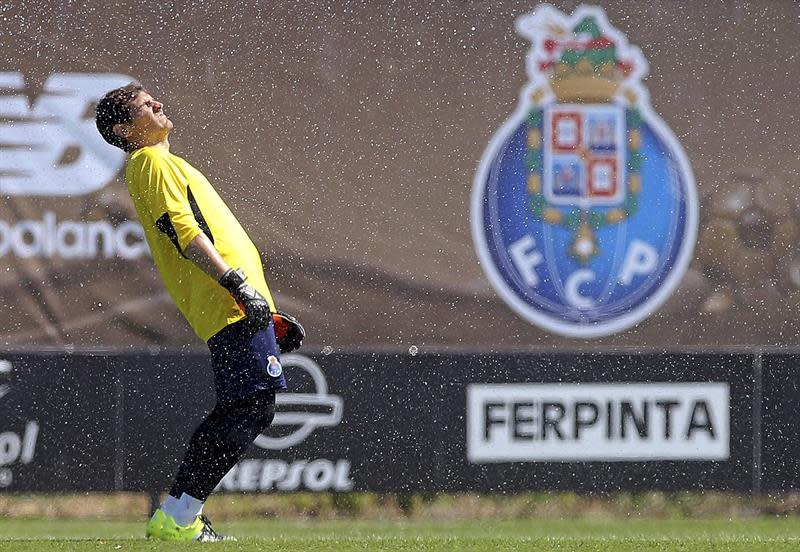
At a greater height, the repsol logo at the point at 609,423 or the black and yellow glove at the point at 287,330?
the black and yellow glove at the point at 287,330

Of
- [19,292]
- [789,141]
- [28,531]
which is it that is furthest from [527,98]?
[28,531]

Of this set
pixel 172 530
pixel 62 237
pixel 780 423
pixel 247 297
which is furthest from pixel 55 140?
pixel 780 423

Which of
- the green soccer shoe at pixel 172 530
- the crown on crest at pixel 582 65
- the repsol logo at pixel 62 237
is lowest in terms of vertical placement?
the green soccer shoe at pixel 172 530

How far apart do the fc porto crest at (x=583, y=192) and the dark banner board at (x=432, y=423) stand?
0.33 meters

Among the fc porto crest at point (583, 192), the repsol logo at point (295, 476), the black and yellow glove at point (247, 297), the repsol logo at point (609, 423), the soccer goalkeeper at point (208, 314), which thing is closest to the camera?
the black and yellow glove at point (247, 297)

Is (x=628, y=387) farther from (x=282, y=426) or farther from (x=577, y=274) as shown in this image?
(x=282, y=426)

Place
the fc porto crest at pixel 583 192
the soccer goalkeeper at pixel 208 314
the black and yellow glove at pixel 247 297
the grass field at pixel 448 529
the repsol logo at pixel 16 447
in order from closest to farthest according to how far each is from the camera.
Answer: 1. the black and yellow glove at pixel 247 297
2. the soccer goalkeeper at pixel 208 314
3. the grass field at pixel 448 529
4. the repsol logo at pixel 16 447
5. the fc porto crest at pixel 583 192

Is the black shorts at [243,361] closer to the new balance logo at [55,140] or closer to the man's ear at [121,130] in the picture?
the man's ear at [121,130]

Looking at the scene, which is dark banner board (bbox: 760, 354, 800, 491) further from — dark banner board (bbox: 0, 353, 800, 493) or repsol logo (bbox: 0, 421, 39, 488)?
repsol logo (bbox: 0, 421, 39, 488)

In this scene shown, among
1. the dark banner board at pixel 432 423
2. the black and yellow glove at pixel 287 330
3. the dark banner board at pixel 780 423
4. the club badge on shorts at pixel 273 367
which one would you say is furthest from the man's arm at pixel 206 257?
the dark banner board at pixel 780 423

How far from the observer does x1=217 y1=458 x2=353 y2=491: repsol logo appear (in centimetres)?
734

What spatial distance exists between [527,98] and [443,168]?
19.6 inches

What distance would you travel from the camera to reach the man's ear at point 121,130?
5.62 meters

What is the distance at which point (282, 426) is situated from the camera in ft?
24.2
